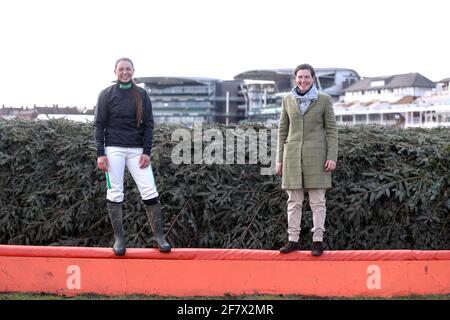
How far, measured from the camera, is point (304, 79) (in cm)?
526

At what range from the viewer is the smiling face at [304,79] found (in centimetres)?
524

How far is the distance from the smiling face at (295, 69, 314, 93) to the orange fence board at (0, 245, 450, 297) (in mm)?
1516

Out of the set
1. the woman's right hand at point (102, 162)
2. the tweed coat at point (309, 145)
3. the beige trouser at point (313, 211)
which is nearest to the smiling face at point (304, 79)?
the tweed coat at point (309, 145)

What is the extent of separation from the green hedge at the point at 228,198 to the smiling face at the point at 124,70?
1.13 metres

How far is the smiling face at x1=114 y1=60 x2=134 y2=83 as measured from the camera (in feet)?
17.2

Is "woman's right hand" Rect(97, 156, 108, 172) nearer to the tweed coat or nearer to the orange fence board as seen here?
the orange fence board

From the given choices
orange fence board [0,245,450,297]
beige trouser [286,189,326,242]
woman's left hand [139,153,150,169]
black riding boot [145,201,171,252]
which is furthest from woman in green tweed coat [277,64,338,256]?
woman's left hand [139,153,150,169]

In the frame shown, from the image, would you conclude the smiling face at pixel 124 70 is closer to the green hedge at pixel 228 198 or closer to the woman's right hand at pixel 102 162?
the woman's right hand at pixel 102 162

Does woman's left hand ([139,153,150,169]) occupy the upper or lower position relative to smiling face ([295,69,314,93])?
lower

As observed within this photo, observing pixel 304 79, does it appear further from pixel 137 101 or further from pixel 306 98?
pixel 137 101

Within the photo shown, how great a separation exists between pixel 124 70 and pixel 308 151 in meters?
1.82

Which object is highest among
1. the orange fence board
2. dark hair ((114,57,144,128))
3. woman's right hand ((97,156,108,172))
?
dark hair ((114,57,144,128))

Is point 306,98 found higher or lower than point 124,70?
lower

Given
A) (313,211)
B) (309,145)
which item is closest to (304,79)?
(309,145)
